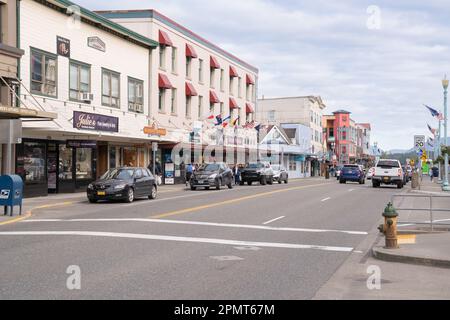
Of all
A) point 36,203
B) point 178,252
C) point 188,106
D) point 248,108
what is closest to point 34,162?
point 36,203

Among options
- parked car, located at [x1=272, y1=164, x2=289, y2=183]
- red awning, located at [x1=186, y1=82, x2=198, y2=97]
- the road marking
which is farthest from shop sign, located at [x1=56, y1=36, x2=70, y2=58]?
parked car, located at [x1=272, y1=164, x2=289, y2=183]

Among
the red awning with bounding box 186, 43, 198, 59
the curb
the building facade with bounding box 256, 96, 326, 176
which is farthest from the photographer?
the building facade with bounding box 256, 96, 326, 176

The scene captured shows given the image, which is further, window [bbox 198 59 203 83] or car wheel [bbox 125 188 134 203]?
window [bbox 198 59 203 83]

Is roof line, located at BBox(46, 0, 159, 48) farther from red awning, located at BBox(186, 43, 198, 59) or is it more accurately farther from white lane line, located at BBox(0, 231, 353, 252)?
white lane line, located at BBox(0, 231, 353, 252)

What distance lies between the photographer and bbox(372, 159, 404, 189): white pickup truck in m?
39.0

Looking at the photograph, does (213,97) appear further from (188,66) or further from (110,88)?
(110,88)

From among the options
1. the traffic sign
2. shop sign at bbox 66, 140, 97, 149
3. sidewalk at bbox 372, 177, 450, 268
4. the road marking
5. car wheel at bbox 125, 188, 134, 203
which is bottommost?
the road marking

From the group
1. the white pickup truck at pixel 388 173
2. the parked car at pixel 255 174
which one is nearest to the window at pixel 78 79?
the parked car at pixel 255 174

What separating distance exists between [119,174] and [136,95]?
1209 cm

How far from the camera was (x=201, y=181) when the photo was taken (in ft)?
112

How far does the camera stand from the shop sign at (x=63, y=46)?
27297 millimetres

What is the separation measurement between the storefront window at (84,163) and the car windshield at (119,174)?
6596 millimetres

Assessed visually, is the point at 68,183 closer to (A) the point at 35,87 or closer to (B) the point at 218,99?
(A) the point at 35,87
